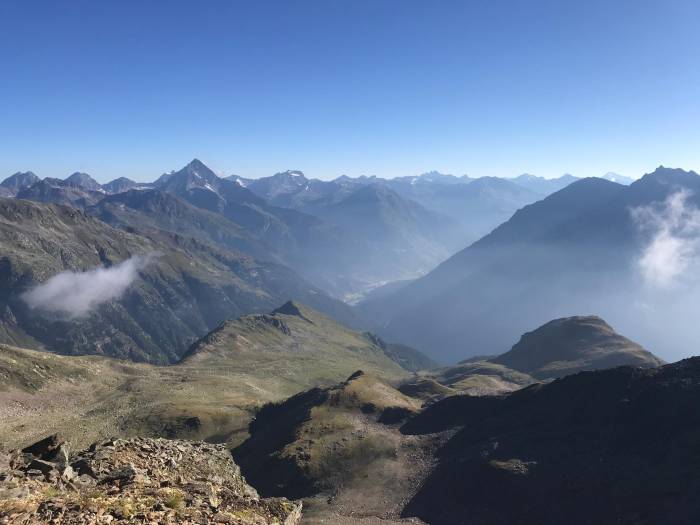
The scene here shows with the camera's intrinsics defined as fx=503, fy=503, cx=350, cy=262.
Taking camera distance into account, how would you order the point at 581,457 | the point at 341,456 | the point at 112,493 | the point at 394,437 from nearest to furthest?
the point at 112,493 < the point at 581,457 < the point at 341,456 < the point at 394,437

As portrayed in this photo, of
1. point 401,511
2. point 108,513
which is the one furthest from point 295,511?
point 401,511

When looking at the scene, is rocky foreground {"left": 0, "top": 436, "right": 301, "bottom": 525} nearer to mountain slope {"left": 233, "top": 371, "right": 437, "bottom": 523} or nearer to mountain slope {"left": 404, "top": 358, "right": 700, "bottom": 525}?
mountain slope {"left": 233, "top": 371, "right": 437, "bottom": 523}

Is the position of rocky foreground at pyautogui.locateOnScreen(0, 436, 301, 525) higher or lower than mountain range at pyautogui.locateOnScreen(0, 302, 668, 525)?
higher

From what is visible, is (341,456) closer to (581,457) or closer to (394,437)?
(394,437)

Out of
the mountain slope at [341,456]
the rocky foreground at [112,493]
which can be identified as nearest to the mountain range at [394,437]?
the mountain slope at [341,456]

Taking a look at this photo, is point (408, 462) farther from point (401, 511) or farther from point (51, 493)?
point (51, 493)

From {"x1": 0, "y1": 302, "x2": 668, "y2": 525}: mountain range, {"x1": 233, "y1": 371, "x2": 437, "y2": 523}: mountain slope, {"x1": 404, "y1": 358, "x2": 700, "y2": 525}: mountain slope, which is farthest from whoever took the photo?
{"x1": 233, "y1": 371, "x2": 437, "y2": 523}: mountain slope

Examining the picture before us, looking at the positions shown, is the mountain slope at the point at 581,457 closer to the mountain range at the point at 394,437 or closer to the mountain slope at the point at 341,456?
the mountain range at the point at 394,437

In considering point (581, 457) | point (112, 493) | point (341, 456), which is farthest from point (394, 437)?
point (112, 493)

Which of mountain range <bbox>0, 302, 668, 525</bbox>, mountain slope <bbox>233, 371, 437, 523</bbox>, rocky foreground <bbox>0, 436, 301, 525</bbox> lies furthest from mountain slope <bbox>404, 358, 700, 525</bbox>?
rocky foreground <bbox>0, 436, 301, 525</bbox>
